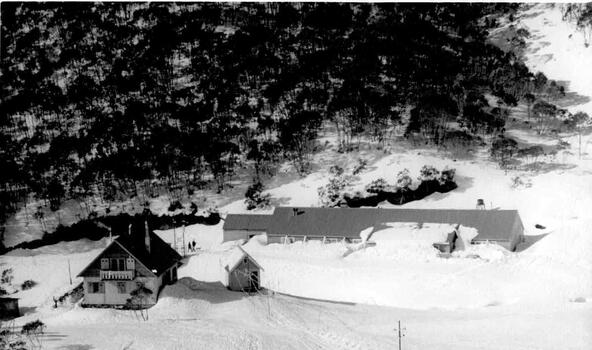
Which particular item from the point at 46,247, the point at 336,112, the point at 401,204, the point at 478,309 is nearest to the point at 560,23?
the point at 336,112

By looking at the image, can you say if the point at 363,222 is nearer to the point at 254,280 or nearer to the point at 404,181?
the point at 404,181

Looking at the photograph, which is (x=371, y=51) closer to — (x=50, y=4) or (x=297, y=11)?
(x=297, y=11)

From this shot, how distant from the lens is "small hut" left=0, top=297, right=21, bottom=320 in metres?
36.1

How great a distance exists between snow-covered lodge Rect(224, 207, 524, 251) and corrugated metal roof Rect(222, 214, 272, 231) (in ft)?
0.31

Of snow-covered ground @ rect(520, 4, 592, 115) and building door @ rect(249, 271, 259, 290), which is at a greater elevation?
snow-covered ground @ rect(520, 4, 592, 115)

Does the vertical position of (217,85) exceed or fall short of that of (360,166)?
it exceeds it

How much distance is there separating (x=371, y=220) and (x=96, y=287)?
24.7 meters

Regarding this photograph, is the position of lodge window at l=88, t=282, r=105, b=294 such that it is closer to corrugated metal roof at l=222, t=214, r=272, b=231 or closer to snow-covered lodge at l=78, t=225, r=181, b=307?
snow-covered lodge at l=78, t=225, r=181, b=307

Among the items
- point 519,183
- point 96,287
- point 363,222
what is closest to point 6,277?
point 96,287

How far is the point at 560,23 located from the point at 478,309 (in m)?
73.6

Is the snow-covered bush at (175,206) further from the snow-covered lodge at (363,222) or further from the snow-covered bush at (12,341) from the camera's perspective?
the snow-covered bush at (12,341)

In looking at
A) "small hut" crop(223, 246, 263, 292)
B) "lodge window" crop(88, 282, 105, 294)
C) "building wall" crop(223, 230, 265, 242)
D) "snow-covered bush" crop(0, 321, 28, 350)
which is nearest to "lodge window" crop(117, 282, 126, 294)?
"lodge window" crop(88, 282, 105, 294)

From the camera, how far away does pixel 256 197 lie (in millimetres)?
64125

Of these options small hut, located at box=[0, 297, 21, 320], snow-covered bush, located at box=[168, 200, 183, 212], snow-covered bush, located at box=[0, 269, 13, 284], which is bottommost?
snow-covered bush, located at box=[0, 269, 13, 284]
